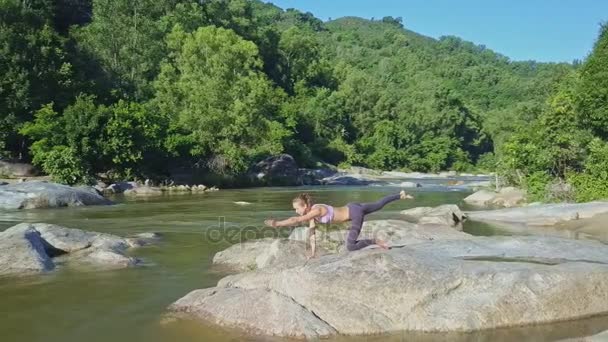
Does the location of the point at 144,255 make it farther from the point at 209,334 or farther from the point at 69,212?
the point at 69,212

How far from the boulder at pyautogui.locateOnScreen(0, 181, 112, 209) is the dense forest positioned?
9352 millimetres

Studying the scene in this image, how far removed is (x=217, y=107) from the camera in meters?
51.6

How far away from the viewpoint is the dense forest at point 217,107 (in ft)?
105

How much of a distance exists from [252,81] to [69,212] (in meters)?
29.0

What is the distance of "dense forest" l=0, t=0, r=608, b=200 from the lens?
105ft

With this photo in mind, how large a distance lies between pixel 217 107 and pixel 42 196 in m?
24.1

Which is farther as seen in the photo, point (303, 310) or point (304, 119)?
point (304, 119)

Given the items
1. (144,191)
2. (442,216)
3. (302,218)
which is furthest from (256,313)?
(144,191)

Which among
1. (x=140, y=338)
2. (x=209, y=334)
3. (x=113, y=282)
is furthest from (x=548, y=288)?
(x=113, y=282)

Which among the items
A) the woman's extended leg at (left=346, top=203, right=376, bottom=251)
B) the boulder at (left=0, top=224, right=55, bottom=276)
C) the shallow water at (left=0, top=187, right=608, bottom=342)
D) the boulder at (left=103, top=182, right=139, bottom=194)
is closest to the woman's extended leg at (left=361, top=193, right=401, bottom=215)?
the woman's extended leg at (left=346, top=203, right=376, bottom=251)

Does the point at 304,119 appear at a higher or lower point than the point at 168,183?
higher

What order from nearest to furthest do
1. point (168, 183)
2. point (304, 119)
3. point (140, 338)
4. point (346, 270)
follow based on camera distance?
point (140, 338)
point (346, 270)
point (168, 183)
point (304, 119)

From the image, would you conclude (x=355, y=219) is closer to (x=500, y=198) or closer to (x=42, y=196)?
(x=42, y=196)

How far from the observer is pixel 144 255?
51.3 ft
